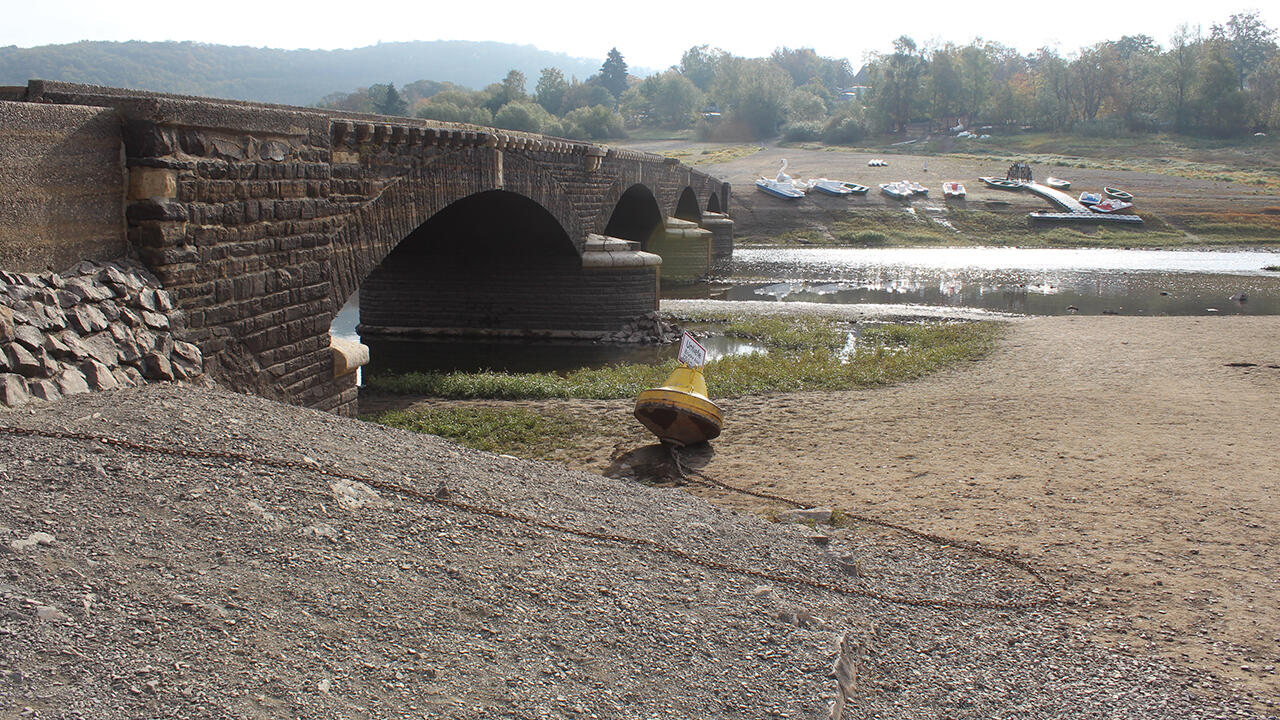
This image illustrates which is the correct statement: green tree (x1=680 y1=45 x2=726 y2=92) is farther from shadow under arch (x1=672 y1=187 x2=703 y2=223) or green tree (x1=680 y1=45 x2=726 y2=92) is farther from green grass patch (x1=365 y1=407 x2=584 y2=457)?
green grass patch (x1=365 y1=407 x2=584 y2=457)

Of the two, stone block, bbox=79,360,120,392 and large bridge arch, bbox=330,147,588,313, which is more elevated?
large bridge arch, bbox=330,147,588,313

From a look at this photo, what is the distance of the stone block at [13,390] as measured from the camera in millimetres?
5527

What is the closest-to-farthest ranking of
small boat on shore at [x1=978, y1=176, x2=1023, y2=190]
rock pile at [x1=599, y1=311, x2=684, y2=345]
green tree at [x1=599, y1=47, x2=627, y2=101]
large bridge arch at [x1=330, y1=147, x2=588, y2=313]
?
large bridge arch at [x1=330, y1=147, x2=588, y2=313]
rock pile at [x1=599, y1=311, x2=684, y2=345]
small boat on shore at [x1=978, y1=176, x2=1023, y2=190]
green tree at [x1=599, y1=47, x2=627, y2=101]

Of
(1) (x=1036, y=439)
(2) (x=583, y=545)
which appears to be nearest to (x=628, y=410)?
(1) (x=1036, y=439)

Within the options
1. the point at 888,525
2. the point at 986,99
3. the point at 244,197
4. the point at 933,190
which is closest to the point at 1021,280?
the point at 933,190

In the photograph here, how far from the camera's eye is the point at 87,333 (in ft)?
21.1

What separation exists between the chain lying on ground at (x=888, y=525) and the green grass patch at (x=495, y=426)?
1633 mm

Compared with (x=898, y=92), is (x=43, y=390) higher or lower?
lower

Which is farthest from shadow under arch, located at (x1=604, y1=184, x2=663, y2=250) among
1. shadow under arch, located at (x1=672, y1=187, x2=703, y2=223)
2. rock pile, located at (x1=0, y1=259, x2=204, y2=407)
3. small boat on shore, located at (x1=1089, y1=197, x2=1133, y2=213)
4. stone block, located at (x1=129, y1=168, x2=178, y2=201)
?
small boat on shore, located at (x1=1089, y1=197, x2=1133, y2=213)

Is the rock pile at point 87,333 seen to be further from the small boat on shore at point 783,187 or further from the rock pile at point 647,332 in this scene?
the small boat on shore at point 783,187

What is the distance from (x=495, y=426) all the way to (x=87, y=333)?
533 centimetres

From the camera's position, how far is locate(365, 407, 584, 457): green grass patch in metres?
10.6

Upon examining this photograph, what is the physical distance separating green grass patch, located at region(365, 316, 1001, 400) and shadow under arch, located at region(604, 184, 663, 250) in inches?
521

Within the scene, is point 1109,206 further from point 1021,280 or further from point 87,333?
point 87,333
